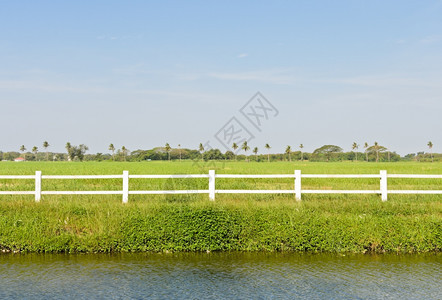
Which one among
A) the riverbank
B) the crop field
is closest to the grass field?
the riverbank

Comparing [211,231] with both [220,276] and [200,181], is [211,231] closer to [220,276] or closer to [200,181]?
[220,276]

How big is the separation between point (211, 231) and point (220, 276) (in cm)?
281

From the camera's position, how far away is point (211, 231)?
40.7 feet

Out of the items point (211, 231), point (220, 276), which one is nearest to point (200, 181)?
point (211, 231)

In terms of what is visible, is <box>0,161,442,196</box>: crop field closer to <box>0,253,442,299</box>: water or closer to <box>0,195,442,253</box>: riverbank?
<box>0,195,442,253</box>: riverbank

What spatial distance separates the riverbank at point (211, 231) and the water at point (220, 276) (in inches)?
17.9

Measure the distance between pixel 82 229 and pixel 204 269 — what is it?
4542 mm

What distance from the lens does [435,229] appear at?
12.5 meters

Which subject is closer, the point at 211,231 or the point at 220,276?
the point at 220,276

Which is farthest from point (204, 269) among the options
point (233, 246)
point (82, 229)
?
point (82, 229)

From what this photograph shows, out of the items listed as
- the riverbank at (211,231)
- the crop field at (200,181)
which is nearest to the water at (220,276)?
the riverbank at (211,231)

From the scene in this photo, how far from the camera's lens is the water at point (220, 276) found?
845cm

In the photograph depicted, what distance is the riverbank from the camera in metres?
12.2

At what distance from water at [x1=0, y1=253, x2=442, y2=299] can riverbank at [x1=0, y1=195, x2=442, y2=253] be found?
17.9 inches
